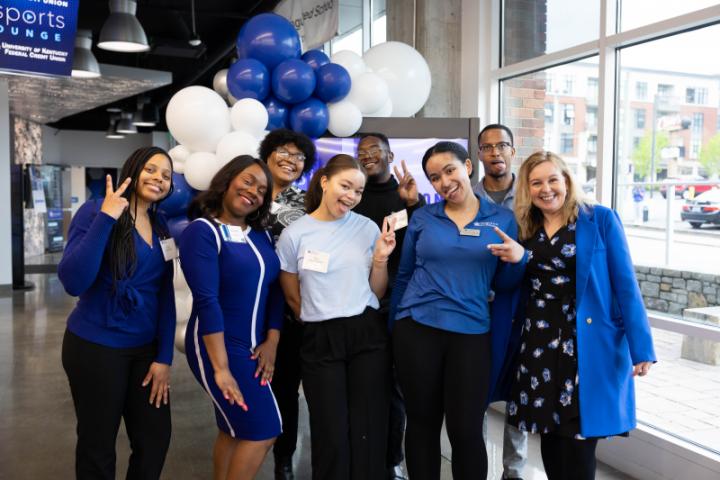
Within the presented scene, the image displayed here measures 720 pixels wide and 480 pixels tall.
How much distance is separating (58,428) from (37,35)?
3446 mm

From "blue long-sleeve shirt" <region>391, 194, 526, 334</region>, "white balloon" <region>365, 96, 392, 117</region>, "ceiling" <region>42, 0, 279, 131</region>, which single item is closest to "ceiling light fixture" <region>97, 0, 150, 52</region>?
"ceiling" <region>42, 0, 279, 131</region>

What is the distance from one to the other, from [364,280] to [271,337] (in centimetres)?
43

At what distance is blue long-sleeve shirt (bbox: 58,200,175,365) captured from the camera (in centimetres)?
210

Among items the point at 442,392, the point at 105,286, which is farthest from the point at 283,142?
the point at 442,392

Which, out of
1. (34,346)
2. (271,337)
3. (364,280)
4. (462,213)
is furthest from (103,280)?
(34,346)

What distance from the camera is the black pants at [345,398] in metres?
2.43

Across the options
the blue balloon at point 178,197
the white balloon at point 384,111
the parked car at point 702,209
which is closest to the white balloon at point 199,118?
the blue balloon at point 178,197

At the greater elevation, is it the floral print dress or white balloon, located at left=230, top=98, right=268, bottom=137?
white balloon, located at left=230, top=98, right=268, bottom=137

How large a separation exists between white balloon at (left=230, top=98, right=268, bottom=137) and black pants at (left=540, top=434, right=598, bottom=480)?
2417mm

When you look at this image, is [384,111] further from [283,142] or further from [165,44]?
[165,44]

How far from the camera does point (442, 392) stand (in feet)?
8.19

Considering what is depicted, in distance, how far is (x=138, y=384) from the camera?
7.57 ft

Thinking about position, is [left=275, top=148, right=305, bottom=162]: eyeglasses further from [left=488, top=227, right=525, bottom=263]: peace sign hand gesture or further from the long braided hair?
[left=488, top=227, right=525, bottom=263]: peace sign hand gesture

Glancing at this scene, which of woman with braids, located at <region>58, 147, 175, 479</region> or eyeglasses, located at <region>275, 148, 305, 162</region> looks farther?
eyeglasses, located at <region>275, 148, 305, 162</region>
